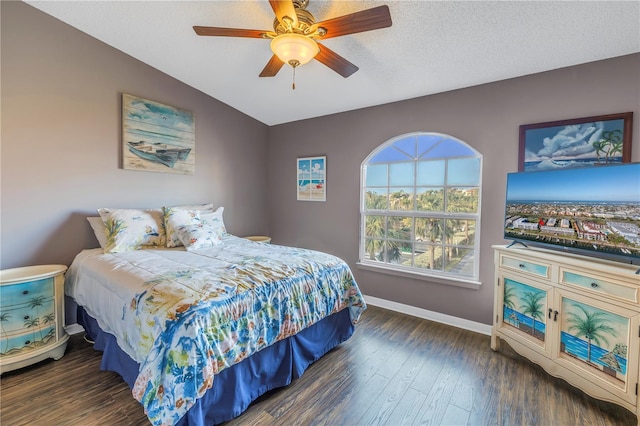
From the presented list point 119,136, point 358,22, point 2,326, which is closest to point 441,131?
point 358,22

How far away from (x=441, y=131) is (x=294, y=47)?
1911 millimetres

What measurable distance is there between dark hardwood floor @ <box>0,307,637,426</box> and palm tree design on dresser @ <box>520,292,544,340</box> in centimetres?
42

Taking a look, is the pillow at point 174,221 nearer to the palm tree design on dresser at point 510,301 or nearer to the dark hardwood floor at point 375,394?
the dark hardwood floor at point 375,394

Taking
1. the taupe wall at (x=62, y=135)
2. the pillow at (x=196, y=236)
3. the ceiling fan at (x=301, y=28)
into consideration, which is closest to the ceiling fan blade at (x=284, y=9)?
the ceiling fan at (x=301, y=28)

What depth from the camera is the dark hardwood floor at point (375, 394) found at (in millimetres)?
1709

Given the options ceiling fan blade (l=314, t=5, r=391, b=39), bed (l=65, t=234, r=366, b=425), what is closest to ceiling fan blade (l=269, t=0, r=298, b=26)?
ceiling fan blade (l=314, t=5, r=391, b=39)

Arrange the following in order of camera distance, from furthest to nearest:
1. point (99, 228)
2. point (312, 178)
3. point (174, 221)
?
point (312, 178), point (174, 221), point (99, 228)

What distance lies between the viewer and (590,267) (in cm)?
179

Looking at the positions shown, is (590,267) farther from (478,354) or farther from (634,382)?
(478,354)

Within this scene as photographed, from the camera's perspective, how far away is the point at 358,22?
1.65 m

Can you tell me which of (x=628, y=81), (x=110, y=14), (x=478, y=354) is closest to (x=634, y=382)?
(x=478, y=354)

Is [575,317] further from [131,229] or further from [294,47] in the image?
[131,229]

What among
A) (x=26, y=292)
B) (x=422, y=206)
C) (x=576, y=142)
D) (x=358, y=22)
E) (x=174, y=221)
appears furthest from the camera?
(x=422, y=206)

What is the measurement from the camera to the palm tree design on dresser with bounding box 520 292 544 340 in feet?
6.98
